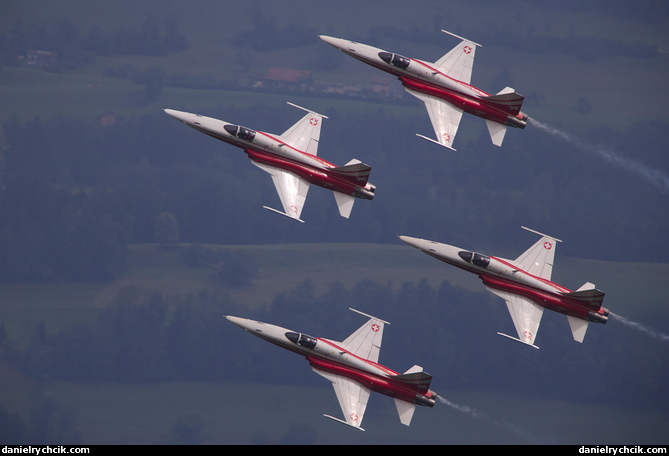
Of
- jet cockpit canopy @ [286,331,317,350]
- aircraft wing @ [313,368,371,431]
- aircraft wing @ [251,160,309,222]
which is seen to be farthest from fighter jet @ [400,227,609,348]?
aircraft wing @ [313,368,371,431]

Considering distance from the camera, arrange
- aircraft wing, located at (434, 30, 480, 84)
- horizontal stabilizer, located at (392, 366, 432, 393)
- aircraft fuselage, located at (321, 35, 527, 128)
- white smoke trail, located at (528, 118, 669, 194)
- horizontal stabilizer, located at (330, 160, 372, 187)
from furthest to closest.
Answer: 1. white smoke trail, located at (528, 118, 669, 194)
2. aircraft wing, located at (434, 30, 480, 84)
3. aircraft fuselage, located at (321, 35, 527, 128)
4. horizontal stabilizer, located at (330, 160, 372, 187)
5. horizontal stabilizer, located at (392, 366, 432, 393)

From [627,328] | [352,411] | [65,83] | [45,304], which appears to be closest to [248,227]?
[45,304]

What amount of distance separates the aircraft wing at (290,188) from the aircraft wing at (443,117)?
31.1ft

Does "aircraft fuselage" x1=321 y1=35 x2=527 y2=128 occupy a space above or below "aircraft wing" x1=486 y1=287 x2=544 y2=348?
above

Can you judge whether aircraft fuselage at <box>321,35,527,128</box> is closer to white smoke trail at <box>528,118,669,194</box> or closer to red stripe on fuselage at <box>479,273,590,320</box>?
white smoke trail at <box>528,118,669,194</box>

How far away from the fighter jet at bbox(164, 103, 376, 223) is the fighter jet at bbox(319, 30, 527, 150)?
19.7ft

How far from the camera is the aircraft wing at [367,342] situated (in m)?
54.3

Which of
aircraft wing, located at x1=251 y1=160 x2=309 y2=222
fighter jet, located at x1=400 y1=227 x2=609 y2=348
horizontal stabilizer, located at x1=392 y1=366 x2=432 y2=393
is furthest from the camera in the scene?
aircraft wing, located at x1=251 y1=160 x2=309 y2=222

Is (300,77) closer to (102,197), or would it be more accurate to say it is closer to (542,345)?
(102,197)

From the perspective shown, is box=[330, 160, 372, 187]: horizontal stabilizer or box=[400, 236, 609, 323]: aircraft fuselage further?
box=[330, 160, 372, 187]: horizontal stabilizer

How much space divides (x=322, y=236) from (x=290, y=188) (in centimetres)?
9777

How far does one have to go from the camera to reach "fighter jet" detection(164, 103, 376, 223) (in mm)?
55906

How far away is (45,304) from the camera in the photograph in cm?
14238

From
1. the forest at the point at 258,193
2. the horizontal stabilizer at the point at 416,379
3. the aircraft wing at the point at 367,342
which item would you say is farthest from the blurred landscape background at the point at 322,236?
the horizontal stabilizer at the point at 416,379
